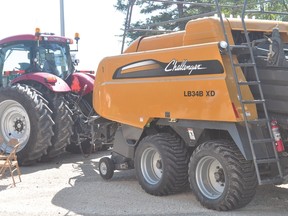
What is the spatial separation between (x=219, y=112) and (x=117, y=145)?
2.48 metres

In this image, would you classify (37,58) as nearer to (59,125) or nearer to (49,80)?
(49,80)

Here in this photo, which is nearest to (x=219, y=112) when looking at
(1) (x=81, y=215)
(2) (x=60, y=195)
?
(1) (x=81, y=215)

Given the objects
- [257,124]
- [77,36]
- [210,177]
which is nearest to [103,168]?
[210,177]

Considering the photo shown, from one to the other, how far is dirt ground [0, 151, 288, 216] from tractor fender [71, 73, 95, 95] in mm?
2026

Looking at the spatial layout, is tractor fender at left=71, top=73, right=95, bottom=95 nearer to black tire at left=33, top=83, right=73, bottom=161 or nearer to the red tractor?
the red tractor

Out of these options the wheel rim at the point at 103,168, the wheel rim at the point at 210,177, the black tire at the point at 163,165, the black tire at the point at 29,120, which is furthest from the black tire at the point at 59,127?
the wheel rim at the point at 210,177

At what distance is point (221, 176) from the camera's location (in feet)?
19.1

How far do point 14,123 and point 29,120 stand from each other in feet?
2.36

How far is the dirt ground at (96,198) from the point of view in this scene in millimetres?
5824

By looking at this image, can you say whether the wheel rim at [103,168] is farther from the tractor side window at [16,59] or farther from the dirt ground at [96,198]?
the tractor side window at [16,59]

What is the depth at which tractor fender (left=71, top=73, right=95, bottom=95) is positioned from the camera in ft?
31.8

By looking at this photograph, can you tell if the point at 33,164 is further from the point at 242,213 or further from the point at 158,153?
the point at 242,213

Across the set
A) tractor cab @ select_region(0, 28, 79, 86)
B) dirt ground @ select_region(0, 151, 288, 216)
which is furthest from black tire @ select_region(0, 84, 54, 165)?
tractor cab @ select_region(0, 28, 79, 86)

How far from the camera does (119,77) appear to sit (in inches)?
285
